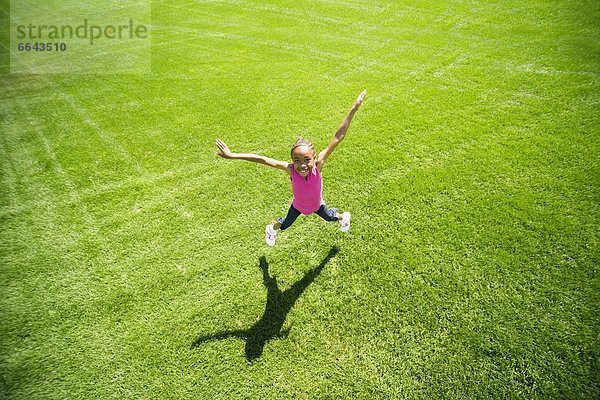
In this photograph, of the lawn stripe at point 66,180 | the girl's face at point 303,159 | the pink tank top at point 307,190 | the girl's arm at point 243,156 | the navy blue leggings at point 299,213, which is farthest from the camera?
the lawn stripe at point 66,180

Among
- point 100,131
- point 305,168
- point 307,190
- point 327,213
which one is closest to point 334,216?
point 327,213

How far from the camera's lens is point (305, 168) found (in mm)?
3582

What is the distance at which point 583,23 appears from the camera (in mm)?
9812

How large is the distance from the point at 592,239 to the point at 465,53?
7.04m

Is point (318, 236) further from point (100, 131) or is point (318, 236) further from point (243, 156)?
point (100, 131)

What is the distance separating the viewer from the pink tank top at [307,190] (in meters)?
3.84

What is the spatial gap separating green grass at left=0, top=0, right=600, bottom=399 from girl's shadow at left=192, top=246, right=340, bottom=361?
3 centimetres

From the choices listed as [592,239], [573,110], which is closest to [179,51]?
[573,110]

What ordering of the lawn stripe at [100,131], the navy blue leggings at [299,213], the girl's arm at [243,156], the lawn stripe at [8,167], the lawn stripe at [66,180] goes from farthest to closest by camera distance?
1. the lawn stripe at [100,131]
2. the lawn stripe at [8,167]
3. the lawn stripe at [66,180]
4. the navy blue leggings at [299,213]
5. the girl's arm at [243,156]

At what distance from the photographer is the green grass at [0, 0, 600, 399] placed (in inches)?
143

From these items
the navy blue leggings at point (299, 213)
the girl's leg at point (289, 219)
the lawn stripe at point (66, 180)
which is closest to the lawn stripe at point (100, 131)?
the lawn stripe at point (66, 180)

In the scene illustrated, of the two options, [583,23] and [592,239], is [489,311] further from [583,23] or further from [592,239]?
[583,23]

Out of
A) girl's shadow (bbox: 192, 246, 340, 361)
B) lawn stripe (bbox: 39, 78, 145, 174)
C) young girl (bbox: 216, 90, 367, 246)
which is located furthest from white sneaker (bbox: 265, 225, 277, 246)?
lawn stripe (bbox: 39, 78, 145, 174)

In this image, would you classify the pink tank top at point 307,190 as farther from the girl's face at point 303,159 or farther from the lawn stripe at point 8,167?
the lawn stripe at point 8,167
